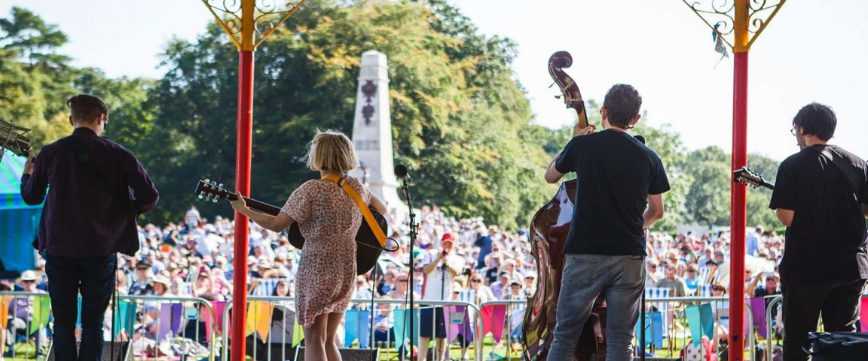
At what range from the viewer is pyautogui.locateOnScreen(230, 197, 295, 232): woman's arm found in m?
5.65

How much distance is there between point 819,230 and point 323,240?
255 cm

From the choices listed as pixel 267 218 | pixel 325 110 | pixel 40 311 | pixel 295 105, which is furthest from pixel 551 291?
pixel 295 105

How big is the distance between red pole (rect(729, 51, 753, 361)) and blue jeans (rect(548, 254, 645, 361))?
2.03 metres

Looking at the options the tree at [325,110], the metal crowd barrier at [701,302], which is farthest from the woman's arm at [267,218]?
the tree at [325,110]

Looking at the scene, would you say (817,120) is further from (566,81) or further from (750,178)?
(566,81)

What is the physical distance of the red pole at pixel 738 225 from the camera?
681cm

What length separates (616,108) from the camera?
503 centimetres

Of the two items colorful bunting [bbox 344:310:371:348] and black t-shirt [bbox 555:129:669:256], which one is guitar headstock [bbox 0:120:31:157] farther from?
colorful bunting [bbox 344:310:371:348]

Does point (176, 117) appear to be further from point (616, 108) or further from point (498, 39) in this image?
point (616, 108)

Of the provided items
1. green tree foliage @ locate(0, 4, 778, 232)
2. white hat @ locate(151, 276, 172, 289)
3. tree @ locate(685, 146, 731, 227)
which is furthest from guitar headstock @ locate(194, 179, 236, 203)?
tree @ locate(685, 146, 731, 227)

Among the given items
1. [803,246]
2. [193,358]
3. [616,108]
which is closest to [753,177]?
[803,246]

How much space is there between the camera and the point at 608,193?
4.91 m

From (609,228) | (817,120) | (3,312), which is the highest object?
(817,120)

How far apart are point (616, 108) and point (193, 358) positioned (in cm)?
680
